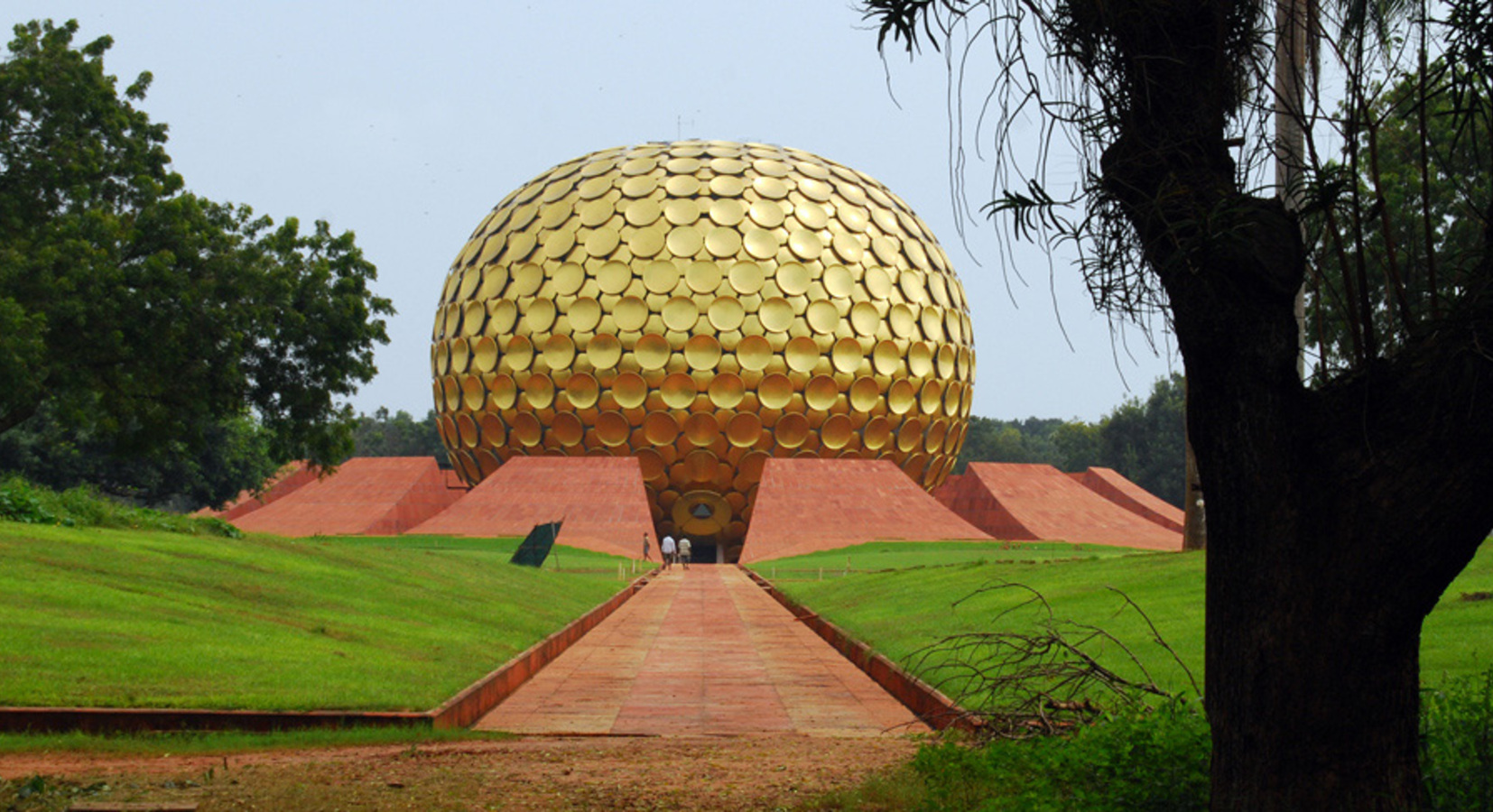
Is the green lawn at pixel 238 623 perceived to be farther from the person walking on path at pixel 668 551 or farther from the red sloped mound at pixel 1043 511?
the red sloped mound at pixel 1043 511

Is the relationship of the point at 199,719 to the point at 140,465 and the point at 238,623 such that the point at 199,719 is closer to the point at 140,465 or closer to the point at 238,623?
the point at 238,623

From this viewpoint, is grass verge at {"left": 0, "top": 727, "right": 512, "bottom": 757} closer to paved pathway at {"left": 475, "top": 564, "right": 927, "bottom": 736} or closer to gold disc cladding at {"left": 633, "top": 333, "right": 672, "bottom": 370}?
paved pathway at {"left": 475, "top": 564, "right": 927, "bottom": 736}

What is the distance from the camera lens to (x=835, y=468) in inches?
1219

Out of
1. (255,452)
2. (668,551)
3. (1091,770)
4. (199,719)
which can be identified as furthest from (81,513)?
(255,452)

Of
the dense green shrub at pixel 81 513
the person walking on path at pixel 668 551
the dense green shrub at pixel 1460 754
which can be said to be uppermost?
the dense green shrub at pixel 81 513

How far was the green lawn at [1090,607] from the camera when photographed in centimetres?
761

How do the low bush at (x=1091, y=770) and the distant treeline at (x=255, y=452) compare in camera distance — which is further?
the distant treeline at (x=255, y=452)

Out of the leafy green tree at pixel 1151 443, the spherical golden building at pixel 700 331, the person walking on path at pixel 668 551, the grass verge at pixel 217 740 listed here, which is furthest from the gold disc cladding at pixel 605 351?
the leafy green tree at pixel 1151 443

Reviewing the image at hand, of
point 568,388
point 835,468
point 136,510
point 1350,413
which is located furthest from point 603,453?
point 1350,413

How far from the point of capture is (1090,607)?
11.2 m

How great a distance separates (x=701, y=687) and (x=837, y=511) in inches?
783

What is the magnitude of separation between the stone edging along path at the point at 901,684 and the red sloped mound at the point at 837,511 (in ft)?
44.0

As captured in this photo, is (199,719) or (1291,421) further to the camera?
(199,719)

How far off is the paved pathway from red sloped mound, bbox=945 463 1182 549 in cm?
1807
